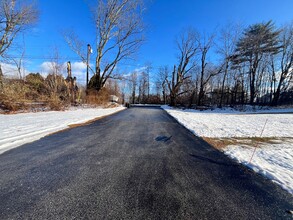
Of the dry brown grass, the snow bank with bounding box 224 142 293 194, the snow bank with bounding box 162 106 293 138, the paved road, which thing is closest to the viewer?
the paved road

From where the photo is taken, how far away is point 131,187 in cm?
196

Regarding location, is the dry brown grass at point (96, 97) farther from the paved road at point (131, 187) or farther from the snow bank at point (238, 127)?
the paved road at point (131, 187)

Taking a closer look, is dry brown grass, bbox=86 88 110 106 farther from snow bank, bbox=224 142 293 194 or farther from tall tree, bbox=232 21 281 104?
tall tree, bbox=232 21 281 104

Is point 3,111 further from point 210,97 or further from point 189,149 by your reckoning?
point 210,97

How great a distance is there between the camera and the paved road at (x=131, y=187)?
152 centimetres

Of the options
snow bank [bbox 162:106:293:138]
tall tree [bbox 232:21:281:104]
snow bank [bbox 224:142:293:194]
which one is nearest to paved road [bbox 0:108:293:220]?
snow bank [bbox 224:142:293:194]

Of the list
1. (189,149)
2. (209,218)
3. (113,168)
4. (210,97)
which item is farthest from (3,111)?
(210,97)

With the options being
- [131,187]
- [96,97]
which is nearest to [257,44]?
[96,97]

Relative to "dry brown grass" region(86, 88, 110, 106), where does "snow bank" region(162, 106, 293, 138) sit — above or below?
below

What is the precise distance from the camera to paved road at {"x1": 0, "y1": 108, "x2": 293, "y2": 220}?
1.52m

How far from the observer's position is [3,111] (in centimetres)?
887

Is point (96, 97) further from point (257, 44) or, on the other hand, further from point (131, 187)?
point (257, 44)

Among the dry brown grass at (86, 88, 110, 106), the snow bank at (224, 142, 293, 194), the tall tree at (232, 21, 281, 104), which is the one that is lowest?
the snow bank at (224, 142, 293, 194)

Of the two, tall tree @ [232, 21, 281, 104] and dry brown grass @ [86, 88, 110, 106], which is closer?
dry brown grass @ [86, 88, 110, 106]
